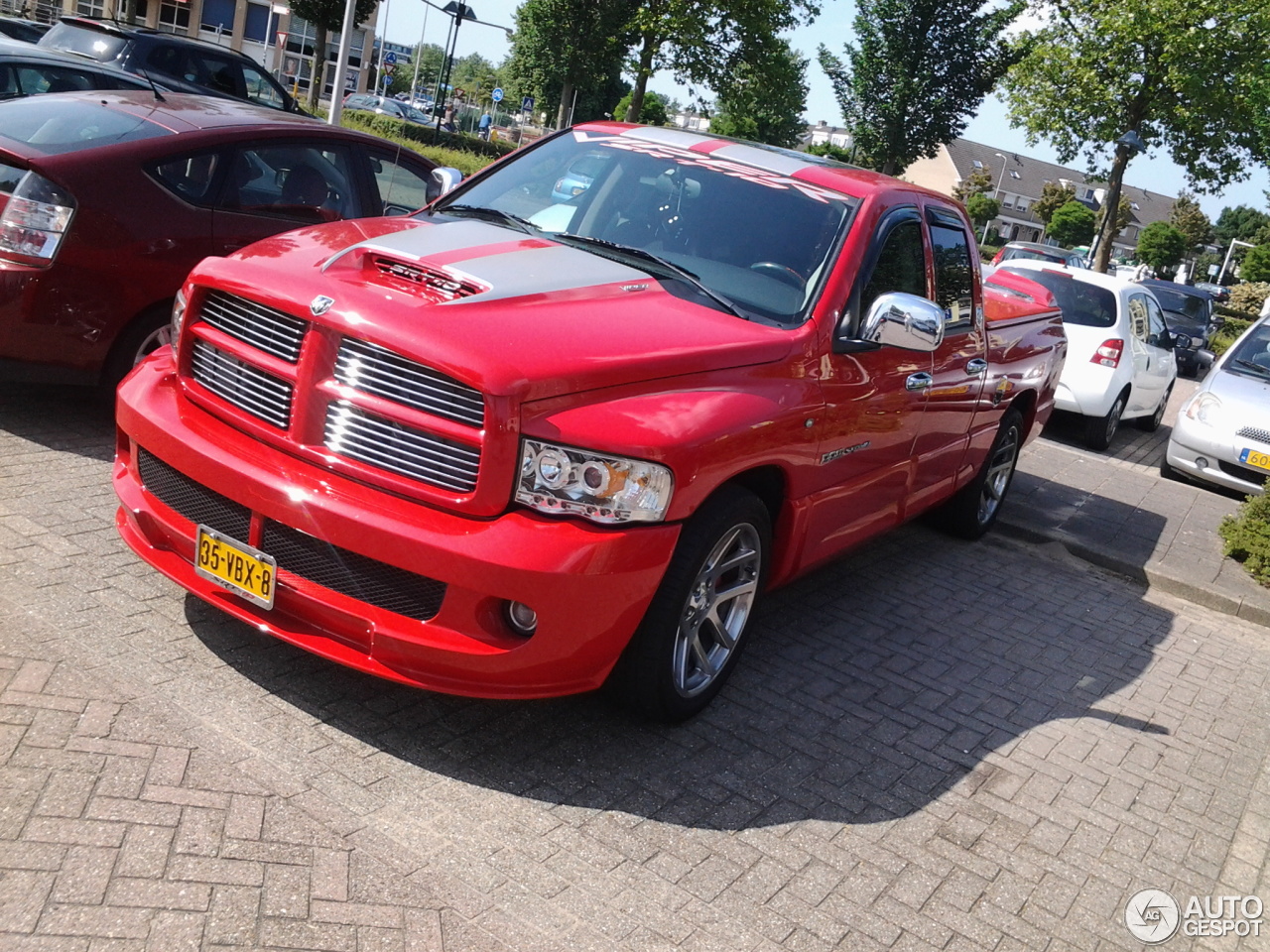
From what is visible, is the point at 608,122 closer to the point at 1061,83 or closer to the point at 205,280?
the point at 205,280

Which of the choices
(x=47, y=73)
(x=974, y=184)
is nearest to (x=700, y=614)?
(x=47, y=73)

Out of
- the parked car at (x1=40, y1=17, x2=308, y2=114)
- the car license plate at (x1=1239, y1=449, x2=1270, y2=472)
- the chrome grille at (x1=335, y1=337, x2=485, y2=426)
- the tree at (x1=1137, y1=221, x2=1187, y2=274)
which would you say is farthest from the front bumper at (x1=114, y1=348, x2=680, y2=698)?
the tree at (x1=1137, y1=221, x2=1187, y2=274)

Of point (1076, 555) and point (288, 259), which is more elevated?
point (288, 259)

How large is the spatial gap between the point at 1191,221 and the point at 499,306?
103 metres

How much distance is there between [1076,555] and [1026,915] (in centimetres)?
481

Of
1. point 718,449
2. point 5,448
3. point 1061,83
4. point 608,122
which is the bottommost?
point 5,448

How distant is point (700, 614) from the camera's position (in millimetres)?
4188

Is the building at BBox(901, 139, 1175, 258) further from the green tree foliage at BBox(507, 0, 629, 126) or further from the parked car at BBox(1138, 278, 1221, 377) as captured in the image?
the parked car at BBox(1138, 278, 1221, 377)

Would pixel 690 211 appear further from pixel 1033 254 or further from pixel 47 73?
pixel 1033 254

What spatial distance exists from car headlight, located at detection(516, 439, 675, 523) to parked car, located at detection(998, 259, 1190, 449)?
9620 mm

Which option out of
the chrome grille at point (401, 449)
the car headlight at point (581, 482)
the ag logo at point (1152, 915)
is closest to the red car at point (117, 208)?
the chrome grille at point (401, 449)

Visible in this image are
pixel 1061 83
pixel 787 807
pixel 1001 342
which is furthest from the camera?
pixel 1061 83

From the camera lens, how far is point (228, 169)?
6.41 m

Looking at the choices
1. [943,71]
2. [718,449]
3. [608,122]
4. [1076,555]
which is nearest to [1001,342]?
[1076,555]
